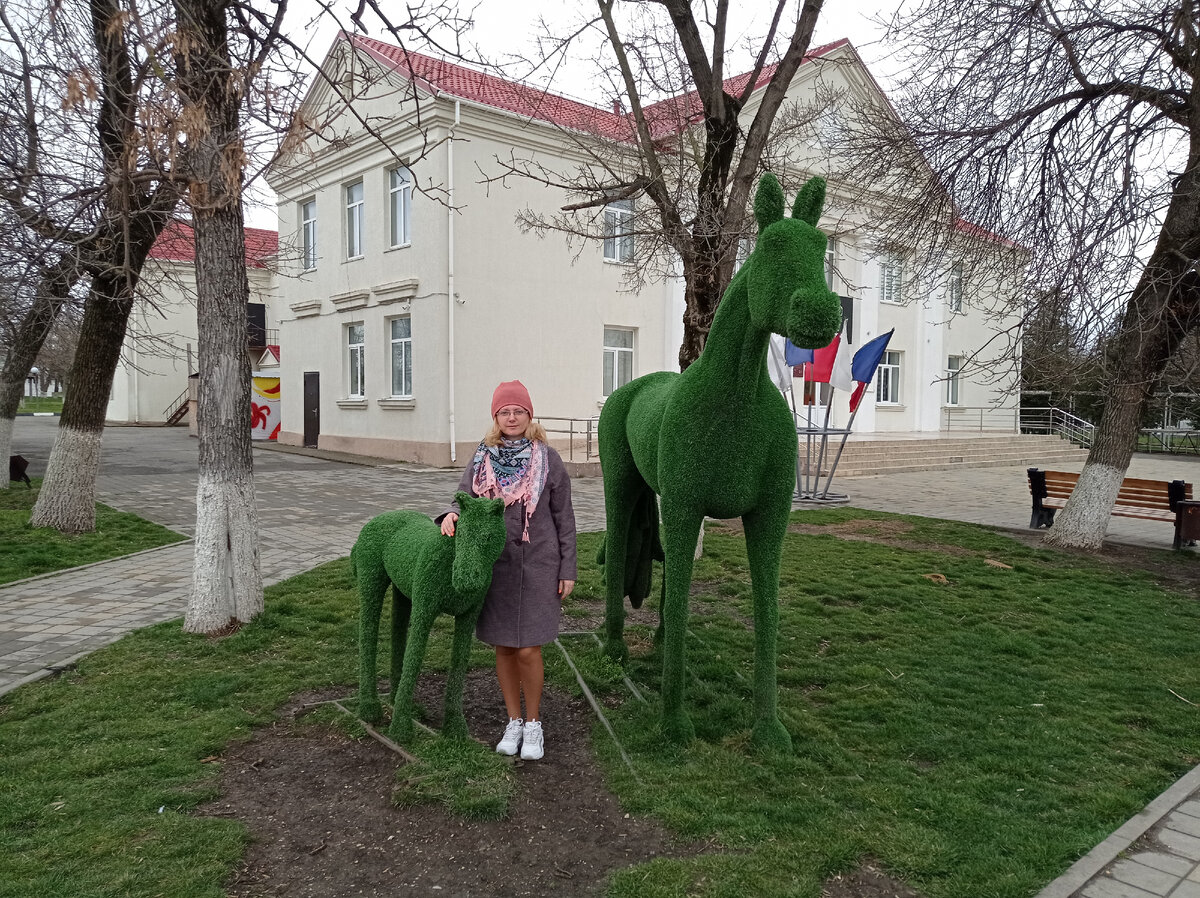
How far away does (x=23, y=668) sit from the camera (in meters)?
4.89

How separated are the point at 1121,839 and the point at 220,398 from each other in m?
5.69

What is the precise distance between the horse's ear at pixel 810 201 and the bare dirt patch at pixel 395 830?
8.30ft

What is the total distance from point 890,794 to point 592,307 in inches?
623

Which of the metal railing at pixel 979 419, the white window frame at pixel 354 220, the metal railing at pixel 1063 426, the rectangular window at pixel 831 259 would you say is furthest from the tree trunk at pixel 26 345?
the metal railing at pixel 1063 426

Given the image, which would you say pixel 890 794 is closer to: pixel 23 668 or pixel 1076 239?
pixel 23 668

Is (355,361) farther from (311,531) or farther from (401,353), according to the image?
(311,531)

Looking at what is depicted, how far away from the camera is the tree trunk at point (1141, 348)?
321 inches

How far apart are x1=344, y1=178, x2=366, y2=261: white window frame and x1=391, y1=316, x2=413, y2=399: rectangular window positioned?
2.50 m

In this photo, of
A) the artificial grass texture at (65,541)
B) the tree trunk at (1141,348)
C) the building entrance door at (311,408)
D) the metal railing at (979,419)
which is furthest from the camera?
the metal railing at (979,419)

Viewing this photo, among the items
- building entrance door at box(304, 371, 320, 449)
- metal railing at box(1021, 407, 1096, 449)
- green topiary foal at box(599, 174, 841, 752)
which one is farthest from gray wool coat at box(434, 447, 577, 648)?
metal railing at box(1021, 407, 1096, 449)

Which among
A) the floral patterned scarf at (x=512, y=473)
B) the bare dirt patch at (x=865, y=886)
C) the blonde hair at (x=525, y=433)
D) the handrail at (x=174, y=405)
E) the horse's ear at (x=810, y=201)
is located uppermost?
the horse's ear at (x=810, y=201)

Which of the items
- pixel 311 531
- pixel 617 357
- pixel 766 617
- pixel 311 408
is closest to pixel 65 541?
pixel 311 531

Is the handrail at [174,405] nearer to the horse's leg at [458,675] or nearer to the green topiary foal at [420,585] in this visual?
the green topiary foal at [420,585]

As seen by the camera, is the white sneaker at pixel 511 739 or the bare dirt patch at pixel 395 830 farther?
the white sneaker at pixel 511 739
